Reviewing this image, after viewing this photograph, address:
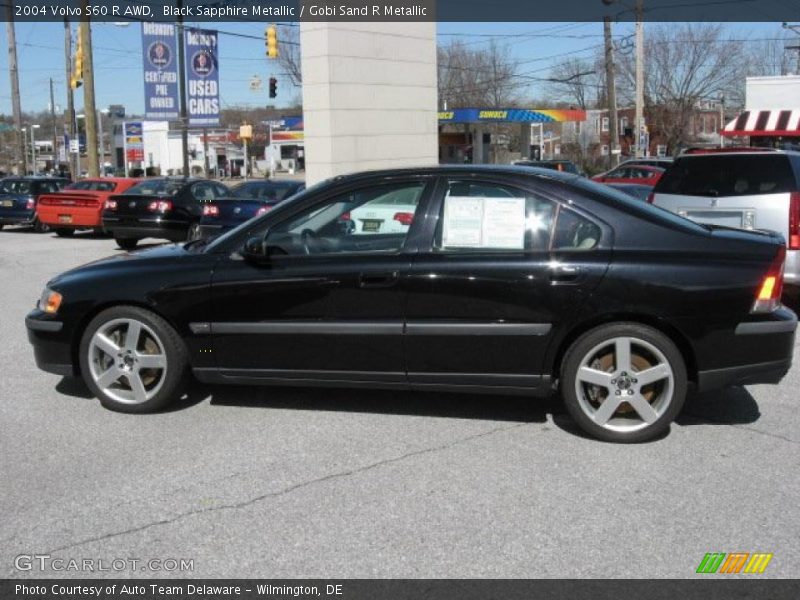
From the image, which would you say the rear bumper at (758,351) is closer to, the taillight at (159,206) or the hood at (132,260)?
the hood at (132,260)

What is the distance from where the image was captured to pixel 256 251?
5.12 metres

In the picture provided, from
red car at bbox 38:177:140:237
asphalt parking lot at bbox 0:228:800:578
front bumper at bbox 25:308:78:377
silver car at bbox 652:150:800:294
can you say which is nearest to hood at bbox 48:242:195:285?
front bumper at bbox 25:308:78:377

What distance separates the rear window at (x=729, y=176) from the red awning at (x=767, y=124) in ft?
27.7

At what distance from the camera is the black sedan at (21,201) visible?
21.2m

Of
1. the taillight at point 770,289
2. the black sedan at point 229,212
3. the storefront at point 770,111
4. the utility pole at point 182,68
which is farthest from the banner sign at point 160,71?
the taillight at point 770,289

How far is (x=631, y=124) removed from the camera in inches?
2527

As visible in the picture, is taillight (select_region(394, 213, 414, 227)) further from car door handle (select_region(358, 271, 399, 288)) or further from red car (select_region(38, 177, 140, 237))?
red car (select_region(38, 177, 140, 237))

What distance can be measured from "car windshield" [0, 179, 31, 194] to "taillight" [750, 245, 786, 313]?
20.7m

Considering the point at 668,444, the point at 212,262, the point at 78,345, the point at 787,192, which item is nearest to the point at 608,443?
the point at 668,444

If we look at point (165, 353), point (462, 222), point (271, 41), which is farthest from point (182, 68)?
point (462, 222)

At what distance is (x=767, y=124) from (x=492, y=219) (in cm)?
1396

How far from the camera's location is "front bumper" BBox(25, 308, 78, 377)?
18.1 feet

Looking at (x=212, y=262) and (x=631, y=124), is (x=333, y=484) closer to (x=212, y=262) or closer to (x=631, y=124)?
(x=212, y=262)

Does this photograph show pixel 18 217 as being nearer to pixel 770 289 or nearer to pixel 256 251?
pixel 256 251
